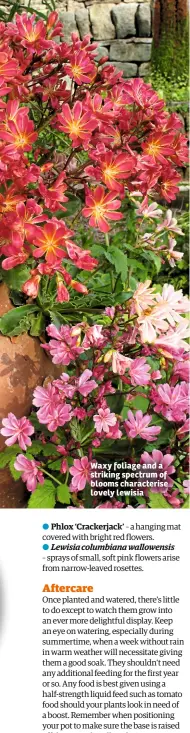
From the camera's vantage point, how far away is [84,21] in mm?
3924

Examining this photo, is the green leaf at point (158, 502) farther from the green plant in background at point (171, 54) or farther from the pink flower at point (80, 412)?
the green plant in background at point (171, 54)

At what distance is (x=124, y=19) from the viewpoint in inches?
164

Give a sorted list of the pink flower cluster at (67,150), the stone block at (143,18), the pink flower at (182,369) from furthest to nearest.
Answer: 1. the stone block at (143,18)
2. the pink flower at (182,369)
3. the pink flower cluster at (67,150)

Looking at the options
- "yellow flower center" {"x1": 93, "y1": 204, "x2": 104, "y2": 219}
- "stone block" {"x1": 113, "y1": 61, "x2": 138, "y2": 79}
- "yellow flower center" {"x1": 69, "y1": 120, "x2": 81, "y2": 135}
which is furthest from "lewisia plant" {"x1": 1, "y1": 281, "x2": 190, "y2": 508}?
"stone block" {"x1": 113, "y1": 61, "x2": 138, "y2": 79}

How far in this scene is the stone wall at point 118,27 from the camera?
154 inches

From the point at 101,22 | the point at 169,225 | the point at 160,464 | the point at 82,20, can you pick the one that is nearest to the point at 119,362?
the point at 160,464

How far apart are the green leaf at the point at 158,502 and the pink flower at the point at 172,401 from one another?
0.35 ft

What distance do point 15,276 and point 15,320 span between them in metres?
0.07

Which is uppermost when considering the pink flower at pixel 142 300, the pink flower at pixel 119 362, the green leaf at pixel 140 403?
the pink flower at pixel 142 300

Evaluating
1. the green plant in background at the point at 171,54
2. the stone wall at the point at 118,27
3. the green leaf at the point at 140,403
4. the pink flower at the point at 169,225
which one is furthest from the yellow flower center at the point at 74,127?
the stone wall at the point at 118,27

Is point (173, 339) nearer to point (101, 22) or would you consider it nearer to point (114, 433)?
point (114, 433)

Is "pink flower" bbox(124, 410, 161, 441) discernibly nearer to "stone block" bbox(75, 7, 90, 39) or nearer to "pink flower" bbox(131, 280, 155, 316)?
"pink flower" bbox(131, 280, 155, 316)
